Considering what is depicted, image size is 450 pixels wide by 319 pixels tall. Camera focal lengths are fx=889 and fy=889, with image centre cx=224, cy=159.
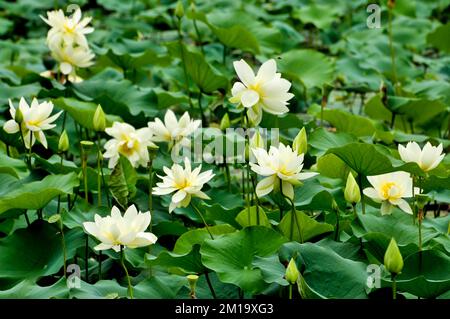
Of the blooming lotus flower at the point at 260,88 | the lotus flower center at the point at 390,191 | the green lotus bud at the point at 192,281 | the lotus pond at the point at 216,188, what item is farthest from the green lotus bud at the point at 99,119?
the lotus flower center at the point at 390,191

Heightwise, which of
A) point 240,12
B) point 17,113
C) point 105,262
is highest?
point 240,12

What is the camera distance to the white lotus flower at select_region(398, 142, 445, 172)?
214cm

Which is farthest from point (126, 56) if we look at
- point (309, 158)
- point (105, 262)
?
point (105, 262)

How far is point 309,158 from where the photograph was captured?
2863mm

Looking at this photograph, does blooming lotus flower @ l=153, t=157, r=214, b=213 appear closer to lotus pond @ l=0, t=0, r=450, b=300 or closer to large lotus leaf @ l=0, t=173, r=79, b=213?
lotus pond @ l=0, t=0, r=450, b=300

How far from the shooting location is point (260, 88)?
204 cm

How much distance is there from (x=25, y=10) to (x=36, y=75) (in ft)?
9.85

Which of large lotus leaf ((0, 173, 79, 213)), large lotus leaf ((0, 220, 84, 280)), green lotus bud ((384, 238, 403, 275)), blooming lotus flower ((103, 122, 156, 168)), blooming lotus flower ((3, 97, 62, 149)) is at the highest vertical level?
blooming lotus flower ((3, 97, 62, 149))

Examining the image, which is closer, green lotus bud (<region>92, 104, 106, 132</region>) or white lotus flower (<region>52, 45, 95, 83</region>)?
green lotus bud (<region>92, 104, 106, 132</region>)

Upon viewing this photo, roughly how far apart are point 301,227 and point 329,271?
0.86ft

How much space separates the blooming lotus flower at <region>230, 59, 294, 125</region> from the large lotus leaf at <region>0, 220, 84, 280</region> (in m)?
0.55

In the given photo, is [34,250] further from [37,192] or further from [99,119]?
[99,119]

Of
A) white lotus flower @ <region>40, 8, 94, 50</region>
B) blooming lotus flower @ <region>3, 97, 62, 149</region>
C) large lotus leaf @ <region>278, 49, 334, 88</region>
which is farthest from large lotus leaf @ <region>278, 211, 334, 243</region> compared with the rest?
large lotus leaf @ <region>278, 49, 334, 88</region>
